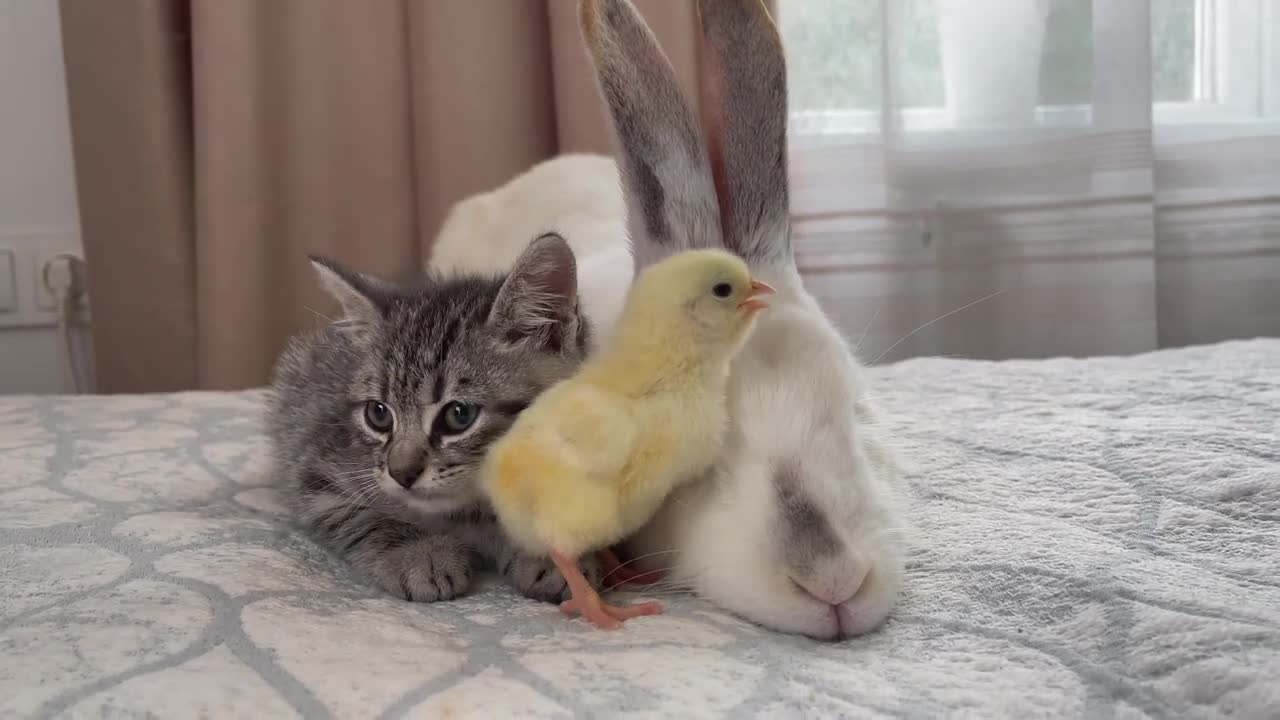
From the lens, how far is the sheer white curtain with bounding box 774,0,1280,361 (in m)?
2.54

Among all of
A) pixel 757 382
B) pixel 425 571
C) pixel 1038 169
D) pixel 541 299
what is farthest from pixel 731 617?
pixel 1038 169

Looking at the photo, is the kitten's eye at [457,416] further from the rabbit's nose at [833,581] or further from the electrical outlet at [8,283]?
the electrical outlet at [8,283]

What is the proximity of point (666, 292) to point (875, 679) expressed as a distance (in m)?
0.40

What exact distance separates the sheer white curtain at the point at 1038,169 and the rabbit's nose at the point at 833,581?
181 cm

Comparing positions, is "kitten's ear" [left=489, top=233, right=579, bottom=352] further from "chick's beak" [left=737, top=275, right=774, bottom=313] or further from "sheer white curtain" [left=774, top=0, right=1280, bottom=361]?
"sheer white curtain" [left=774, top=0, right=1280, bottom=361]

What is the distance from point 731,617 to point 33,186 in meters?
2.86

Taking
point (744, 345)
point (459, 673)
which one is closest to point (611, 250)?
point (744, 345)

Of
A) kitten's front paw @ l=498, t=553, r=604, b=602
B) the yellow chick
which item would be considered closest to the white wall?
kitten's front paw @ l=498, t=553, r=604, b=602

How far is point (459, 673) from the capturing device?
81cm

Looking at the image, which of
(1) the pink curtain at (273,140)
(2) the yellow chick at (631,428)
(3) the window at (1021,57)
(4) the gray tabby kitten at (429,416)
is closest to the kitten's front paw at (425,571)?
(4) the gray tabby kitten at (429,416)

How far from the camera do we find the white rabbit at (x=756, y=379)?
891 millimetres

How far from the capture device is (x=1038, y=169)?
2.61 meters

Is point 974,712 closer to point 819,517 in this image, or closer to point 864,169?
point 819,517

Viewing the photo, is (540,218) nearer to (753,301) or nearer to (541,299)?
(541,299)
